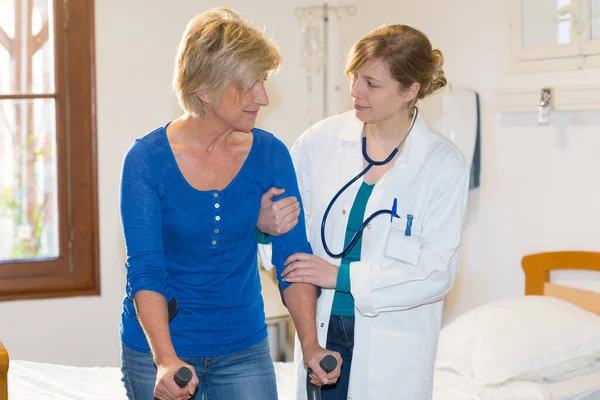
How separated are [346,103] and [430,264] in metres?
2.39

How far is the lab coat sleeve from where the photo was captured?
194 centimetres

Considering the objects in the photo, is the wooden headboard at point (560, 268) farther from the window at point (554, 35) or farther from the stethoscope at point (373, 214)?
the stethoscope at point (373, 214)

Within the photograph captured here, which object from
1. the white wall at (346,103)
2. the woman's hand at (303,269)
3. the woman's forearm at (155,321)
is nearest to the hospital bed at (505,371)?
the white wall at (346,103)

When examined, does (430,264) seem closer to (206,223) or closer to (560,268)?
(206,223)

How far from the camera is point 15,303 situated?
12.4 ft

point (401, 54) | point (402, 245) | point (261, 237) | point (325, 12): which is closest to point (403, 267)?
point (402, 245)

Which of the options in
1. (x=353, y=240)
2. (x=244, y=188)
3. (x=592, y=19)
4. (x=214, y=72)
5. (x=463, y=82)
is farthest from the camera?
Answer: (x=463, y=82)

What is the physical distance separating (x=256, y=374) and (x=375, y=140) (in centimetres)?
71

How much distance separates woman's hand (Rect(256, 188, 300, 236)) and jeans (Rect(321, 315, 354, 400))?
0.39 metres

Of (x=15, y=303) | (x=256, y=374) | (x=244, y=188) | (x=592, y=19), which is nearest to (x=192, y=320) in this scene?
(x=256, y=374)

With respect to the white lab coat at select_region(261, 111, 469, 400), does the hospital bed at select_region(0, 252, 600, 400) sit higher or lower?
lower

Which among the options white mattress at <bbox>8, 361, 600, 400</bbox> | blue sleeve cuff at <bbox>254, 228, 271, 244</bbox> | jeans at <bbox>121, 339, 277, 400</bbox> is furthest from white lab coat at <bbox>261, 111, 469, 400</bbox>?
white mattress at <bbox>8, 361, 600, 400</bbox>

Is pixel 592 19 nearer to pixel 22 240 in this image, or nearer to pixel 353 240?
pixel 353 240

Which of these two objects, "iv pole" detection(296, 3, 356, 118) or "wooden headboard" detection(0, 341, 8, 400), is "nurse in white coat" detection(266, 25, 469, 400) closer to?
"wooden headboard" detection(0, 341, 8, 400)
